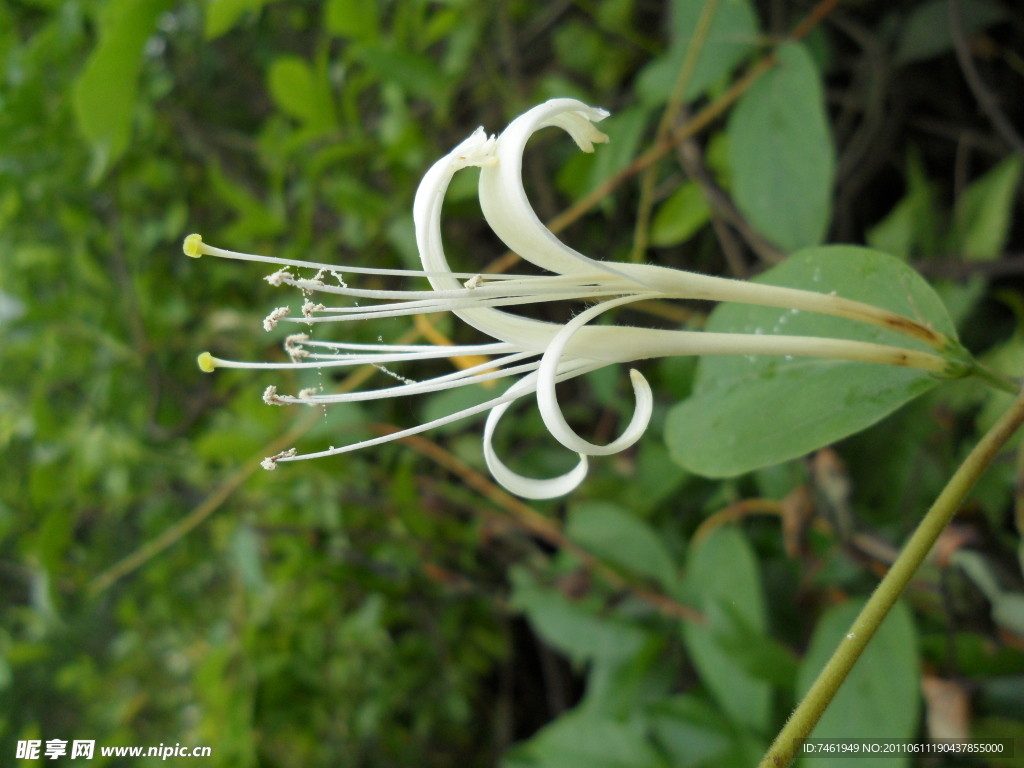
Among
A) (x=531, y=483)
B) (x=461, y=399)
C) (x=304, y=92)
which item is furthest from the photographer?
(x=304, y=92)

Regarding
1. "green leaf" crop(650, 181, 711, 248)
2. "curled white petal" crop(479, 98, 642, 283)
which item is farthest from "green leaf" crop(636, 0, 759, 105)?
"curled white petal" crop(479, 98, 642, 283)

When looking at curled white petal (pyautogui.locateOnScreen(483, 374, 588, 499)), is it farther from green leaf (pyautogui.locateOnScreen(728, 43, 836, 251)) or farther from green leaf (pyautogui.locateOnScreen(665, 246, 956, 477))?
green leaf (pyautogui.locateOnScreen(728, 43, 836, 251))

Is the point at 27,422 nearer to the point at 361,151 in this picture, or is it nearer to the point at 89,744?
the point at 89,744

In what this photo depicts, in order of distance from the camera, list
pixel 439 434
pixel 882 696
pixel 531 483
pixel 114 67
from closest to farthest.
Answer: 1. pixel 531 483
2. pixel 882 696
3. pixel 114 67
4. pixel 439 434

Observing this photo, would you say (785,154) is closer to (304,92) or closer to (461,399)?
(461,399)

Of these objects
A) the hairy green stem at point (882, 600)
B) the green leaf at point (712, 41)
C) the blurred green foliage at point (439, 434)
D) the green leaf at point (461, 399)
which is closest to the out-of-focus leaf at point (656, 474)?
the blurred green foliage at point (439, 434)

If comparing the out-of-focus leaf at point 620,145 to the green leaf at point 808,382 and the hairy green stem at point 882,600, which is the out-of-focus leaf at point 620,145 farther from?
the hairy green stem at point 882,600

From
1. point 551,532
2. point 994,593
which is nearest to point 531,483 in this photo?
point 994,593
